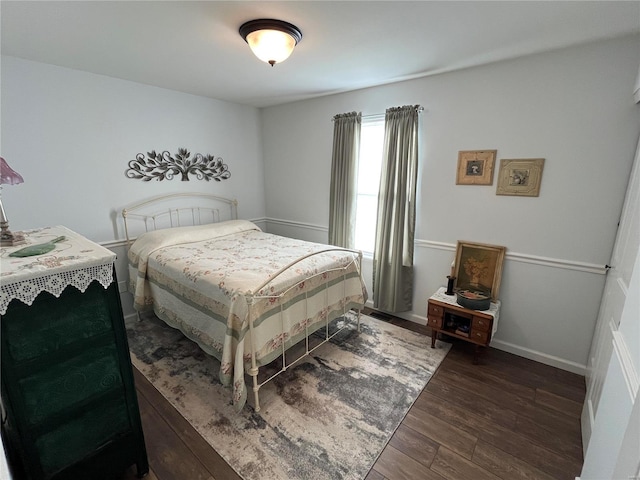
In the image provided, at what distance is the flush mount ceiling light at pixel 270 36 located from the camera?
1.77m

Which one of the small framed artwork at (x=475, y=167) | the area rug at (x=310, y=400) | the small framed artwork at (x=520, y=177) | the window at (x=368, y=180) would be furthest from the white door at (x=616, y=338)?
the window at (x=368, y=180)

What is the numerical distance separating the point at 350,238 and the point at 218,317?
1914mm

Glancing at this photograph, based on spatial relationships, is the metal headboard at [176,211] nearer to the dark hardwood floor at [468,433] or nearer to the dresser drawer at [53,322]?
the dark hardwood floor at [468,433]

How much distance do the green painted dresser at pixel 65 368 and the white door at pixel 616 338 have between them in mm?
2122

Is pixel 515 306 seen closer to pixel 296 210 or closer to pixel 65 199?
pixel 296 210

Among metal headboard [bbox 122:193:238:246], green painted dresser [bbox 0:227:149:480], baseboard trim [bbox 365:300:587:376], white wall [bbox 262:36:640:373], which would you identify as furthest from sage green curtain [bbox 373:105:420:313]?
green painted dresser [bbox 0:227:149:480]

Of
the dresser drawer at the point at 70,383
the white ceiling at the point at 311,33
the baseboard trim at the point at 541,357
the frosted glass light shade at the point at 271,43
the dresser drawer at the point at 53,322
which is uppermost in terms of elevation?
the white ceiling at the point at 311,33

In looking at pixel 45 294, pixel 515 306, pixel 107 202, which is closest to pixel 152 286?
pixel 107 202

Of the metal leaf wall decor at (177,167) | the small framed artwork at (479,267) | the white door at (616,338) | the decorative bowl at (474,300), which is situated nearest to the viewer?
the white door at (616,338)

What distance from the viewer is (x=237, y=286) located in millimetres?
2020

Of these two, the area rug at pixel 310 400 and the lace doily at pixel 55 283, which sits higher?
the lace doily at pixel 55 283

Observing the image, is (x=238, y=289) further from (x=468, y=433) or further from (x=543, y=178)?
(x=543, y=178)

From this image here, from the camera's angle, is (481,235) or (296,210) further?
(296,210)

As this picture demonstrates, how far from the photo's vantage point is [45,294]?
117 centimetres
